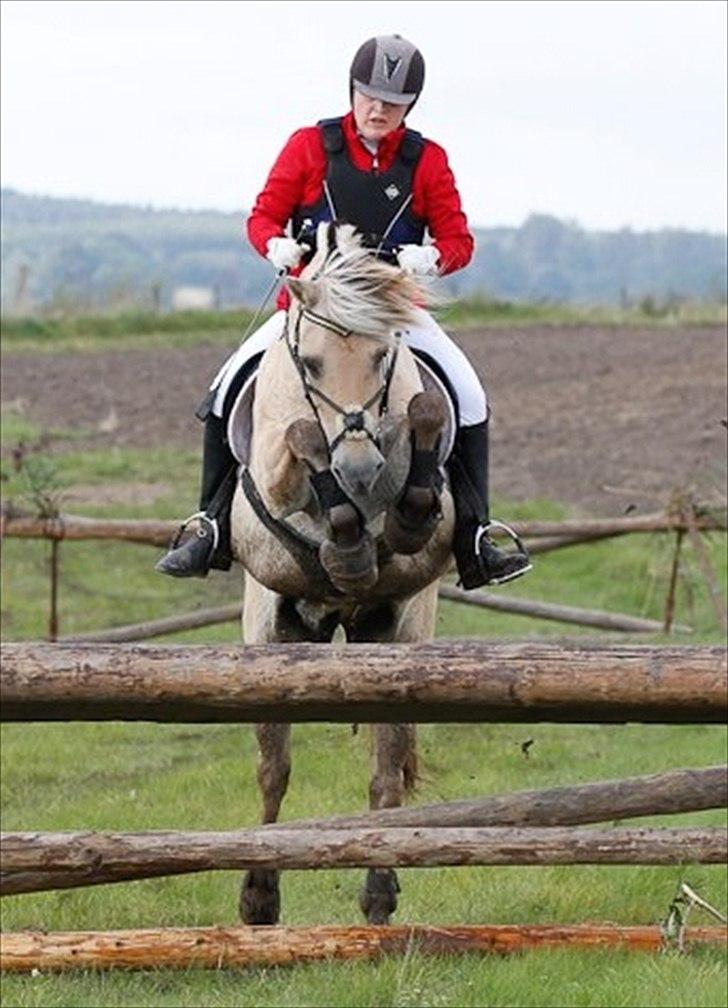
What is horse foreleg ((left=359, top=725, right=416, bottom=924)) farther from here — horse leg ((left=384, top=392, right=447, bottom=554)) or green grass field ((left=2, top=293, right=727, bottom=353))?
green grass field ((left=2, top=293, right=727, bottom=353))

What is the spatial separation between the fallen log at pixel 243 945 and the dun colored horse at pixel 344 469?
2.81ft

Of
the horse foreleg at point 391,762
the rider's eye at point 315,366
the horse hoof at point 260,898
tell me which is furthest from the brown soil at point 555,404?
the rider's eye at point 315,366

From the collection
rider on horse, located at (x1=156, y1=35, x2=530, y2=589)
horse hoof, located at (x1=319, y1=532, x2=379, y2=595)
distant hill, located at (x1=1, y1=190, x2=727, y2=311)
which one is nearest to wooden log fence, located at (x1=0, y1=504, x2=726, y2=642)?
rider on horse, located at (x1=156, y1=35, x2=530, y2=589)

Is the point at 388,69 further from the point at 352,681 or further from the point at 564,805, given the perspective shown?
the point at 352,681

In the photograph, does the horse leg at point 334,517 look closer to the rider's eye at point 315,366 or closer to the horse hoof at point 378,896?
the rider's eye at point 315,366

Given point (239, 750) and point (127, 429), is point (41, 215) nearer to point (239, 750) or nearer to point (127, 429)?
point (127, 429)

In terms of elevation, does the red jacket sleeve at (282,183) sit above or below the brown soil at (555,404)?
above

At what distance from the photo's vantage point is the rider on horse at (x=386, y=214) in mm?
7758

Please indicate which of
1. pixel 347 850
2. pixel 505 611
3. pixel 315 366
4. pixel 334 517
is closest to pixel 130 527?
pixel 505 611

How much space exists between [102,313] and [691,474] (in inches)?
831

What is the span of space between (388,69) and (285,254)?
75cm

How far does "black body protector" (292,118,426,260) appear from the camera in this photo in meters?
7.90

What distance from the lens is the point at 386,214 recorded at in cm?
794

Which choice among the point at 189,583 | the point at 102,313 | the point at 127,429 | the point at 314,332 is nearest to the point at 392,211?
the point at 314,332
